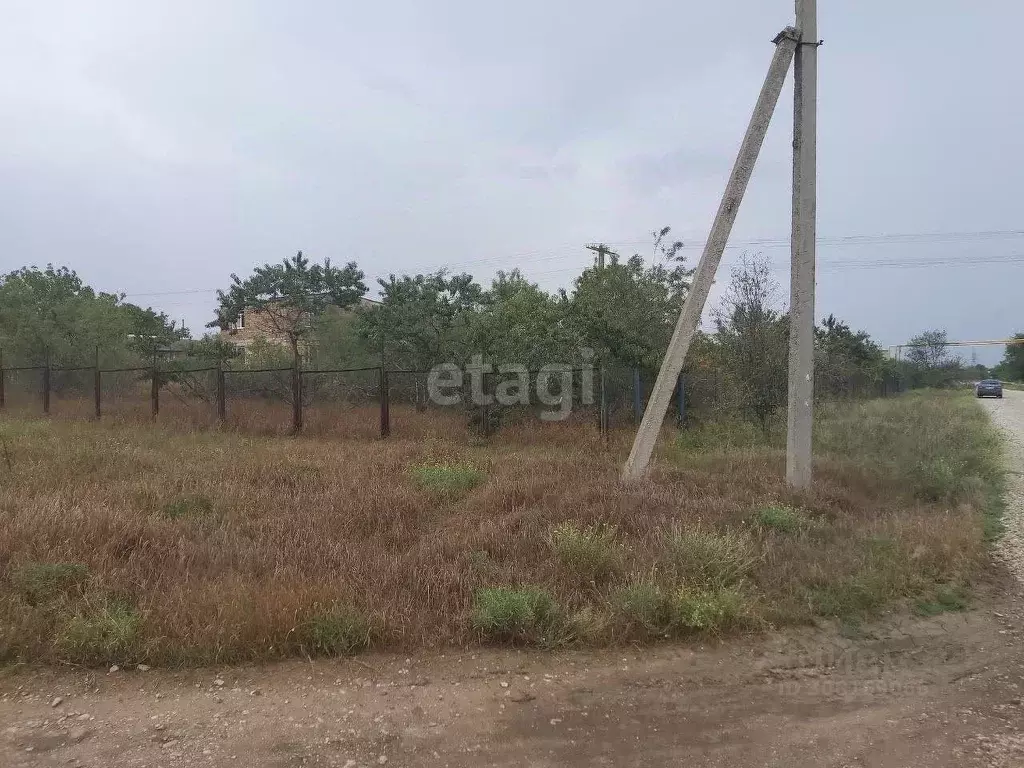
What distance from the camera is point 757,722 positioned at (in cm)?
299

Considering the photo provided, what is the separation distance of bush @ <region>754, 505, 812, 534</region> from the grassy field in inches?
→ 1.3

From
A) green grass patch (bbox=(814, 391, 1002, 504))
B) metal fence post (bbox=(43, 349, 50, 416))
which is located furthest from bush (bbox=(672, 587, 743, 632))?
metal fence post (bbox=(43, 349, 50, 416))

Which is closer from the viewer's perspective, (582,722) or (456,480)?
(582,722)

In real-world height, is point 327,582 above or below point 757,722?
above

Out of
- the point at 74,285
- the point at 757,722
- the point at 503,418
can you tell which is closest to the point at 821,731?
the point at 757,722

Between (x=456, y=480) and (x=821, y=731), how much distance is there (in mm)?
4973

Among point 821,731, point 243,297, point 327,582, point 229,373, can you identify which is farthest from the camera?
point 243,297

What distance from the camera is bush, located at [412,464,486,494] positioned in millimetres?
7137

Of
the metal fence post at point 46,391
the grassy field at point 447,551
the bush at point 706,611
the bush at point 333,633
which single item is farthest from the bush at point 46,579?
the metal fence post at point 46,391

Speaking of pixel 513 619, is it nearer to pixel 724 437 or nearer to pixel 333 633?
pixel 333 633

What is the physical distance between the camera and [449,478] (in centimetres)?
739

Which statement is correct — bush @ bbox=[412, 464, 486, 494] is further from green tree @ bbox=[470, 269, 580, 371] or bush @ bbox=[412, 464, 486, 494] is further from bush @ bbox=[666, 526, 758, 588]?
green tree @ bbox=[470, 269, 580, 371]

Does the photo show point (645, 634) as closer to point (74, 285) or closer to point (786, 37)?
point (786, 37)

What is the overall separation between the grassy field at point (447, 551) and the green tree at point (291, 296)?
15881 mm
